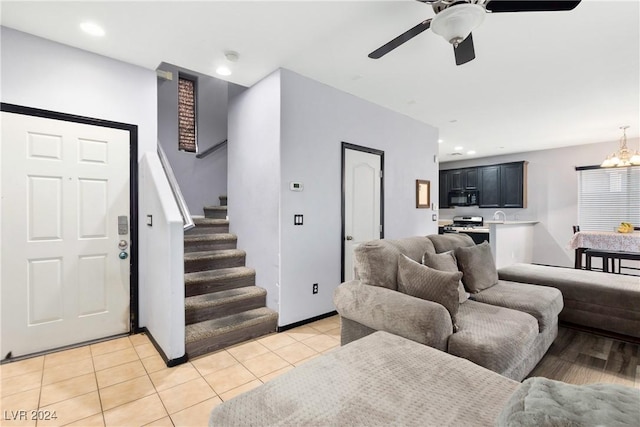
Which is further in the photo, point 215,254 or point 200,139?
point 200,139

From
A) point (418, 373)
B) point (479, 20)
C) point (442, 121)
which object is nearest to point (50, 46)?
point (479, 20)

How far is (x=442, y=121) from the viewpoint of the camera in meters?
4.83

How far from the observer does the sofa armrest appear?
1.77 m

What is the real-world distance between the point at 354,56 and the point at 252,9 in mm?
1069

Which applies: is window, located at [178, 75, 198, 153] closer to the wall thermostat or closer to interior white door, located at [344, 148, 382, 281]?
the wall thermostat

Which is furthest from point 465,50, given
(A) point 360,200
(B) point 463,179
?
(B) point 463,179

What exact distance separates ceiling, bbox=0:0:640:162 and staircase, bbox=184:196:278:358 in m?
1.94

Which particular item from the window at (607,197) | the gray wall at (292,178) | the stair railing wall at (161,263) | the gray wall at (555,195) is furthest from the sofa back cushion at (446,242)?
the window at (607,197)

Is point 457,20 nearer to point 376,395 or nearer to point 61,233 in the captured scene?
point 376,395

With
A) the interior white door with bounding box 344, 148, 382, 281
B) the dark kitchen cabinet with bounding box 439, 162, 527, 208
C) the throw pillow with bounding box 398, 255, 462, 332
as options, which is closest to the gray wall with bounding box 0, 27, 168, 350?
the throw pillow with bounding box 398, 255, 462, 332

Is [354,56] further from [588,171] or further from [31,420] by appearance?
[588,171]

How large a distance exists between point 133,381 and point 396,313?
1.96 m

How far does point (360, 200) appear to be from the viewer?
3.85 metres

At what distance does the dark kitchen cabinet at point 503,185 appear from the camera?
678 centimetres
